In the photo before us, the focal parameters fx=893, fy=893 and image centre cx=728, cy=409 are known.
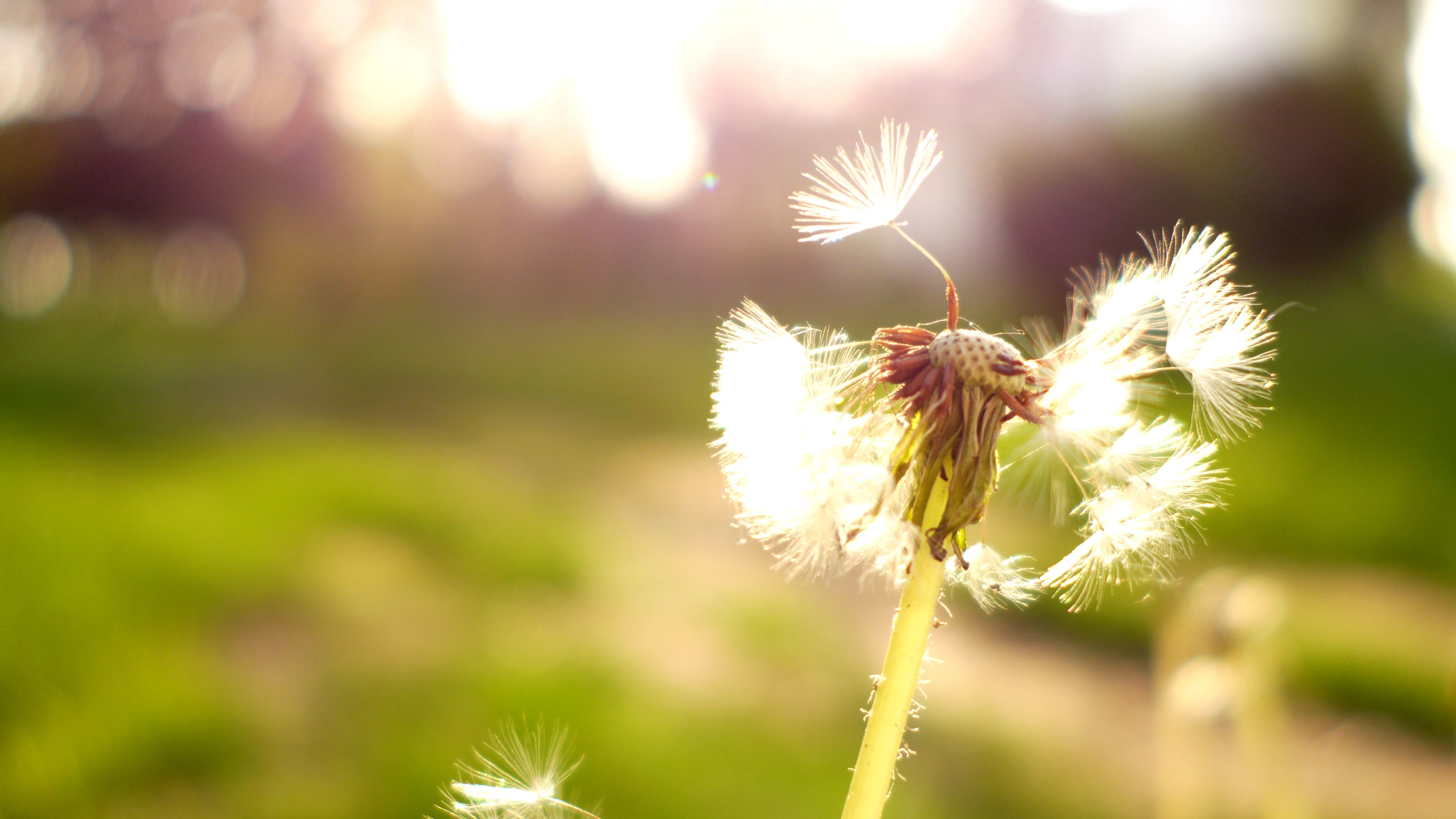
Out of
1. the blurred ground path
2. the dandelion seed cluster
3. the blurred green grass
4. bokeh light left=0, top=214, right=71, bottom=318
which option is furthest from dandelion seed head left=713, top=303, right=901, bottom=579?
bokeh light left=0, top=214, right=71, bottom=318

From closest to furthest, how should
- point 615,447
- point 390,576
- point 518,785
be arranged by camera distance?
1. point 518,785
2. point 390,576
3. point 615,447

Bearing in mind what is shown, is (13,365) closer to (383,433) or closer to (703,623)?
(383,433)

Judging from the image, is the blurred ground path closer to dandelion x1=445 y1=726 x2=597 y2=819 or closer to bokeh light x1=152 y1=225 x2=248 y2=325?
dandelion x1=445 y1=726 x2=597 y2=819

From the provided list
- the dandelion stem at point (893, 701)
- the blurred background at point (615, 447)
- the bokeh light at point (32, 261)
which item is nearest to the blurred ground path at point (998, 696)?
the blurred background at point (615, 447)

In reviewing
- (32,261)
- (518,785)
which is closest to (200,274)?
(32,261)

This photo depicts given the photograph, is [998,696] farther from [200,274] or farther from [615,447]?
[200,274]

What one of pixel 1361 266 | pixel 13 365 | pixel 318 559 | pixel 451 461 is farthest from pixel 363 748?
pixel 1361 266
